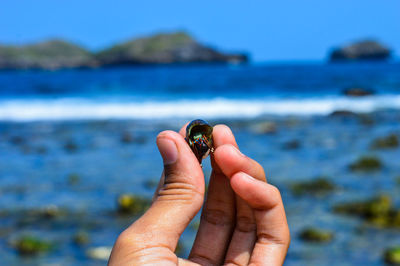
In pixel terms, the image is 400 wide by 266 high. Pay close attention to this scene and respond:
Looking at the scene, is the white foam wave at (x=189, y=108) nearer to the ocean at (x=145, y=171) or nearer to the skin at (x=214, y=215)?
the ocean at (x=145, y=171)

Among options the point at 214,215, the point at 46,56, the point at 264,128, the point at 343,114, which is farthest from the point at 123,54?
the point at 214,215

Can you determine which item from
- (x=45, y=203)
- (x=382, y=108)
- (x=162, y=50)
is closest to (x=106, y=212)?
(x=45, y=203)

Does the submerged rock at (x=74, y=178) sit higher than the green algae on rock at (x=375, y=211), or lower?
lower

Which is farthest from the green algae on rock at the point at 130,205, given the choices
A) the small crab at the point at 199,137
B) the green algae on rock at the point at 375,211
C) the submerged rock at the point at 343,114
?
the submerged rock at the point at 343,114

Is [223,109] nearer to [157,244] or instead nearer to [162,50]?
[157,244]

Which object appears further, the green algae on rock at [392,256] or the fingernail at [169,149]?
the green algae on rock at [392,256]

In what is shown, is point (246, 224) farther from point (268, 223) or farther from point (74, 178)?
point (74, 178)

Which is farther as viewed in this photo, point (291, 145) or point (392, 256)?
point (291, 145)
